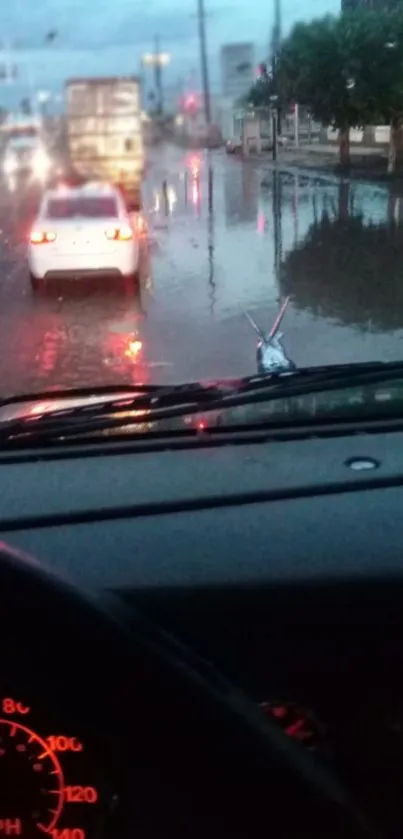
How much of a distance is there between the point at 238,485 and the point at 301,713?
882 millimetres

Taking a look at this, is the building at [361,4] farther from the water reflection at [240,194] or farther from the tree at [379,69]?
the water reflection at [240,194]

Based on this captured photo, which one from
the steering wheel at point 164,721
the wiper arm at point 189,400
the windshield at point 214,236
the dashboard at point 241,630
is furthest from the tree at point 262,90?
the steering wheel at point 164,721

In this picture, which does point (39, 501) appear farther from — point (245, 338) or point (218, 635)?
point (245, 338)

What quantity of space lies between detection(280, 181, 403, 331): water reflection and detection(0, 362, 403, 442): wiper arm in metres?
6.42

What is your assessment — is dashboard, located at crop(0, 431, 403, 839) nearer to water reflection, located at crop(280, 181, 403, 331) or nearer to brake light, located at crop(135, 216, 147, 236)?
water reflection, located at crop(280, 181, 403, 331)

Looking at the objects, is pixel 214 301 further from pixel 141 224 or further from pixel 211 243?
pixel 141 224

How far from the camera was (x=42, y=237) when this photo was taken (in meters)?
12.8

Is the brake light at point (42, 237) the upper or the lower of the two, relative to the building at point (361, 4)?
lower

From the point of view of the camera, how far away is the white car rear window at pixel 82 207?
13.6 metres

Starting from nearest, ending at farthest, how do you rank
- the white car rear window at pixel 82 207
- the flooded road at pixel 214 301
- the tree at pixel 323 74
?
the flooded road at pixel 214 301 < the white car rear window at pixel 82 207 < the tree at pixel 323 74

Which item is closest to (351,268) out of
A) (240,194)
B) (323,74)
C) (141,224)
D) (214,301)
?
(214,301)

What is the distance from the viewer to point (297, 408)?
3611 millimetres

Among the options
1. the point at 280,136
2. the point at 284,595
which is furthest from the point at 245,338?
the point at 280,136

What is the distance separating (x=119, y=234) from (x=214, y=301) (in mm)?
1378
